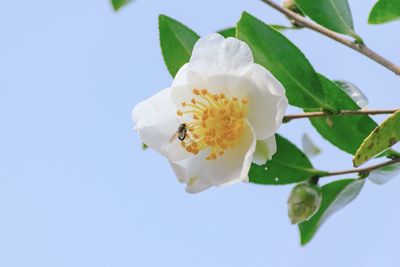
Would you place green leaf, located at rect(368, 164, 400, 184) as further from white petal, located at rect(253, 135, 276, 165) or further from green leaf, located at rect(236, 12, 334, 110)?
white petal, located at rect(253, 135, 276, 165)

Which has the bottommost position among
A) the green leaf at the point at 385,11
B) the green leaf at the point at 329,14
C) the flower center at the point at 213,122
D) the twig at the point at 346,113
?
the twig at the point at 346,113

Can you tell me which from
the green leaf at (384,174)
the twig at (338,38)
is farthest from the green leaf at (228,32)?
the green leaf at (384,174)

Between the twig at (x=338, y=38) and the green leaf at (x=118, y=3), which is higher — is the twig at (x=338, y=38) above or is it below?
below

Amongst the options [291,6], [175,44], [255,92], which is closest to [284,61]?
[255,92]

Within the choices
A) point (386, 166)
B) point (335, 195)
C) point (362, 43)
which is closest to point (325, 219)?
point (335, 195)

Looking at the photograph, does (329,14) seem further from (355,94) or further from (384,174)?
(384,174)

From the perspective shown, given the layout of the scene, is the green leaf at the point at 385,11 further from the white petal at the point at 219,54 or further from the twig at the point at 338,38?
the white petal at the point at 219,54
